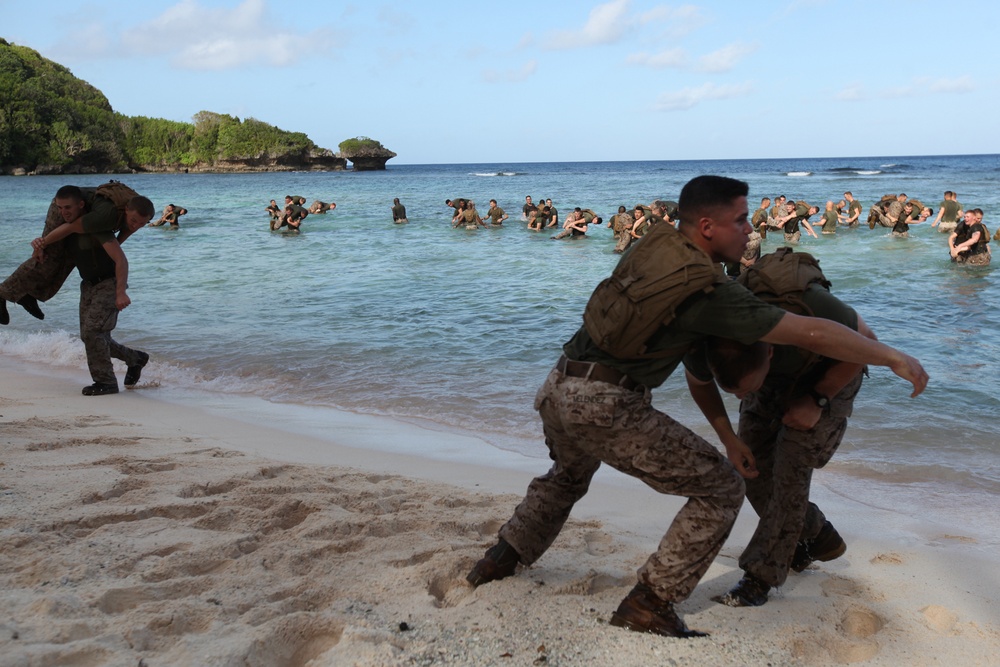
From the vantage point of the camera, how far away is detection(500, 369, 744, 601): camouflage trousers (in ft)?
9.21

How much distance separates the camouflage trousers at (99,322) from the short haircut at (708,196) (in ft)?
18.5

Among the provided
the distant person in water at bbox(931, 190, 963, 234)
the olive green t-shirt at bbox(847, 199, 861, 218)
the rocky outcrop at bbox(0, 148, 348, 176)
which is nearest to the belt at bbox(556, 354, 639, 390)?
the distant person in water at bbox(931, 190, 963, 234)

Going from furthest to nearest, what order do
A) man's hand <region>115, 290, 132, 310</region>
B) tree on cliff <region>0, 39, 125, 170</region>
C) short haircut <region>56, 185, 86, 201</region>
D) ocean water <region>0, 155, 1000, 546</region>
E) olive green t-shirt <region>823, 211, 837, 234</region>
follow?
tree on cliff <region>0, 39, 125, 170</region> → olive green t-shirt <region>823, 211, 837, 234</region> → man's hand <region>115, 290, 132, 310</region> → short haircut <region>56, 185, 86, 201</region> → ocean water <region>0, 155, 1000, 546</region>

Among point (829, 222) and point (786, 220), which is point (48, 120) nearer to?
point (786, 220)

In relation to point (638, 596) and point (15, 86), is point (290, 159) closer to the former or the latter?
point (15, 86)

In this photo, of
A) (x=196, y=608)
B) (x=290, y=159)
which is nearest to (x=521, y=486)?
(x=196, y=608)

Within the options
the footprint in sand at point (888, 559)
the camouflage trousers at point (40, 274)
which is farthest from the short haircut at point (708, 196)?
the camouflage trousers at point (40, 274)

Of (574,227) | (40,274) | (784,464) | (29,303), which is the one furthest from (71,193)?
(574,227)

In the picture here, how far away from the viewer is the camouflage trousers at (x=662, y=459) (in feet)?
9.21

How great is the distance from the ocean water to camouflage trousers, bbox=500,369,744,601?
88.7 inches

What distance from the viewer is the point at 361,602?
3070 mm

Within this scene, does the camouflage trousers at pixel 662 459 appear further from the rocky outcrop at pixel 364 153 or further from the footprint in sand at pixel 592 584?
the rocky outcrop at pixel 364 153

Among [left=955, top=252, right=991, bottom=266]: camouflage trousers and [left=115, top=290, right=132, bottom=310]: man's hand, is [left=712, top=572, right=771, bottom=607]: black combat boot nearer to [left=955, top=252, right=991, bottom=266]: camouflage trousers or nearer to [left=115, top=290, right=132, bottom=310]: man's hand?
[left=115, top=290, right=132, bottom=310]: man's hand

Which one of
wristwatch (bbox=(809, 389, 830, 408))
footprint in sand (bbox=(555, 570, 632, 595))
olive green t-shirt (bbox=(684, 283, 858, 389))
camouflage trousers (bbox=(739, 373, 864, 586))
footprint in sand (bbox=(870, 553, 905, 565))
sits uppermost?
olive green t-shirt (bbox=(684, 283, 858, 389))
